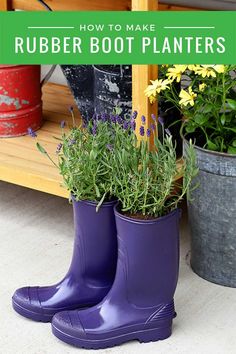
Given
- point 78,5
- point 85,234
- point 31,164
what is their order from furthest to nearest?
point 78,5, point 31,164, point 85,234

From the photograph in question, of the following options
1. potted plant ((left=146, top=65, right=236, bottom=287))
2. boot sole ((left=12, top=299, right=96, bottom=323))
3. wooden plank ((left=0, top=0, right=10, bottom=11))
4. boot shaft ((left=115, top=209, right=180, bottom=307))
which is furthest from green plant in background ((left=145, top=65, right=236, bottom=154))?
wooden plank ((left=0, top=0, right=10, bottom=11))

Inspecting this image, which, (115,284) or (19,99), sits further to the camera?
(19,99)

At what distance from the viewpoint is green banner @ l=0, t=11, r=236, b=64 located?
217cm

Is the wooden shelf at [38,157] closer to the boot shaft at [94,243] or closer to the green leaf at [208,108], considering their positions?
the boot shaft at [94,243]

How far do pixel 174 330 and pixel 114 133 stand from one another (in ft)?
1.76

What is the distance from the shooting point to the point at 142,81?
2125mm

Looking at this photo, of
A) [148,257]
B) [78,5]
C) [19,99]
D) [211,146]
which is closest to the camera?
[148,257]

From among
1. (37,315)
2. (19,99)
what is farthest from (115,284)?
(19,99)

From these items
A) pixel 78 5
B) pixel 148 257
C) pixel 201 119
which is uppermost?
pixel 78 5

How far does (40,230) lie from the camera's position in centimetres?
249

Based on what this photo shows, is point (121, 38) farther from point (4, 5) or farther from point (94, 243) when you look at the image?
point (4, 5)

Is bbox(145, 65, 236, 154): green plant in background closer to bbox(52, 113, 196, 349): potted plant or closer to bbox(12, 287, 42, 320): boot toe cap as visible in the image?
bbox(52, 113, 196, 349): potted plant

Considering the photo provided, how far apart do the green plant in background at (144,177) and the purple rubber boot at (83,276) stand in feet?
0.30

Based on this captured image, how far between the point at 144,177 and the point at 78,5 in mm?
1286
